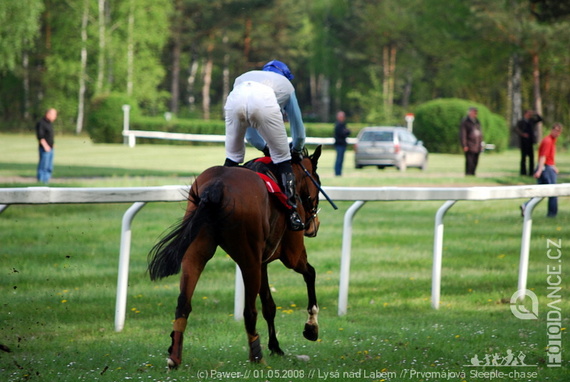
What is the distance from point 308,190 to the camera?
21.1ft

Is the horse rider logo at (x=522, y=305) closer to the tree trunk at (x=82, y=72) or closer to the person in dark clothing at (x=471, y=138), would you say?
the person in dark clothing at (x=471, y=138)

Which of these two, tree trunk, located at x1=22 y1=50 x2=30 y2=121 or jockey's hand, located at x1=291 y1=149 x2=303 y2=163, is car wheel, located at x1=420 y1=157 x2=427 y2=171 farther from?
tree trunk, located at x1=22 y1=50 x2=30 y2=121

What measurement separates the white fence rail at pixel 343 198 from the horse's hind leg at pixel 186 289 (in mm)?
1187

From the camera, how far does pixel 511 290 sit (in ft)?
30.0

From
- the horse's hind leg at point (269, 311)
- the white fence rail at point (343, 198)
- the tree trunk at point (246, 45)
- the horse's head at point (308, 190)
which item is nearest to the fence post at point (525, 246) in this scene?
the white fence rail at point (343, 198)

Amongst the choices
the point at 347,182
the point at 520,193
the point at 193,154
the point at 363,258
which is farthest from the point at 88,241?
the point at 193,154

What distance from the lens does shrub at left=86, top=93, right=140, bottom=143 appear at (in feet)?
161

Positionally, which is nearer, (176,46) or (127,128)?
(127,128)

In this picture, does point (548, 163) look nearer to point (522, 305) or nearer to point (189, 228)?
point (522, 305)

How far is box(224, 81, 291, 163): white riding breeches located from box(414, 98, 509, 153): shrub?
38.3 m

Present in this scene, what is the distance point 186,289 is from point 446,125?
40151 mm

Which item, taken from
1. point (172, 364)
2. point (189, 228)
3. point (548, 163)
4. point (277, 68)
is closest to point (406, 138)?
point (548, 163)

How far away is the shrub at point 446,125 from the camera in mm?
43844

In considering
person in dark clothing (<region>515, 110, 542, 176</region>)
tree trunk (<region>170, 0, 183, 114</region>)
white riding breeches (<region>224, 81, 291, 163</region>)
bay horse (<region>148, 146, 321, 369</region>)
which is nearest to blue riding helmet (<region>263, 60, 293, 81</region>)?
white riding breeches (<region>224, 81, 291, 163</region>)
